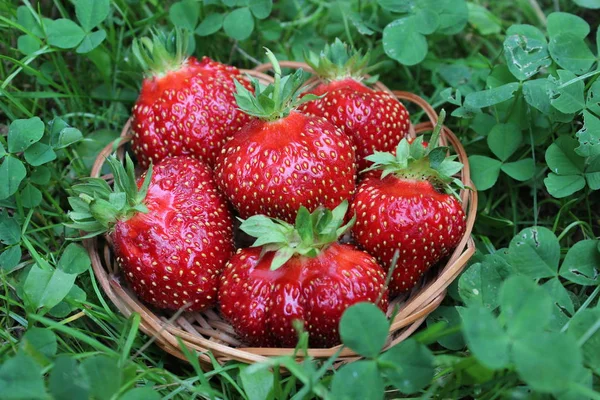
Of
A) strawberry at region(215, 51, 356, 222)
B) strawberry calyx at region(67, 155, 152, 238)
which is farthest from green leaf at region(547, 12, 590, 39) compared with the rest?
strawberry calyx at region(67, 155, 152, 238)

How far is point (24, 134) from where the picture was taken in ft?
4.91

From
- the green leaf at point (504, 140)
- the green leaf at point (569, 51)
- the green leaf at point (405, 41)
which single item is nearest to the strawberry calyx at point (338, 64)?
the green leaf at point (405, 41)

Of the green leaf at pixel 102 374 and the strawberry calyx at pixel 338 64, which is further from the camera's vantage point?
the strawberry calyx at pixel 338 64

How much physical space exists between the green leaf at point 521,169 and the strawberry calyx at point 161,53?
2.98ft

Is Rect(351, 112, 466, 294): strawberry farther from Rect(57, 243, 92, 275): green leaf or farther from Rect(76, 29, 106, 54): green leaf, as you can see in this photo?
Rect(76, 29, 106, 54): green leaf

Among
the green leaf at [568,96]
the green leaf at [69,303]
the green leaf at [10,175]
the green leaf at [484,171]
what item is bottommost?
the green leaf at [69,303]

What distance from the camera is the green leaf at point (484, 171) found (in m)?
1.65

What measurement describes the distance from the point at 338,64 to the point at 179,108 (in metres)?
0.43

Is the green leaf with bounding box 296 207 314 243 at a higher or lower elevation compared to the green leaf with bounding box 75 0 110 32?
lower

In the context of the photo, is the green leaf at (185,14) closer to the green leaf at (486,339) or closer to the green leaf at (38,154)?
the green leaf at (38,154)

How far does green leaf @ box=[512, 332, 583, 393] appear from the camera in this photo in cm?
90

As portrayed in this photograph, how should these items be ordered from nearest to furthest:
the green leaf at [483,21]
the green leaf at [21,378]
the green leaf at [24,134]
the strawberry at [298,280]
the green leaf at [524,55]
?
the green leaf at [21,378], the strawberry at [298,280], the green leaf at [24,134], the green leaf at [524,55], the green leaf at [483,21]

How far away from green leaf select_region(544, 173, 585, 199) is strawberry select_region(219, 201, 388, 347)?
1.64 feet

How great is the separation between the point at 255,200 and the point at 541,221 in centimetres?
82
